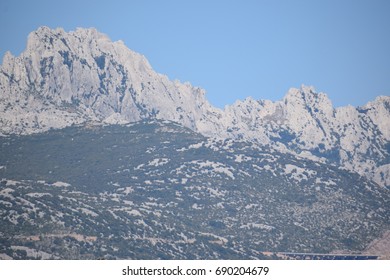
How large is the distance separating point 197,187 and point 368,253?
39.6 metres

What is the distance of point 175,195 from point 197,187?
199 inches

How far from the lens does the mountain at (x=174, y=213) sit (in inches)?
5620

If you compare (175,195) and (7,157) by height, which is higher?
(7,157)

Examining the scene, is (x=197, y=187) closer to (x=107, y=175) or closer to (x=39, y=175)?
(x=107, y=175)

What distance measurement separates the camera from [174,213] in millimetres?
176250

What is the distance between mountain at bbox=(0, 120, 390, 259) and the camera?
142750 millimetres

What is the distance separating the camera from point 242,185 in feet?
627

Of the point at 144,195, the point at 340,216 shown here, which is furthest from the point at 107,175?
the point at 340,216

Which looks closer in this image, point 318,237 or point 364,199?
point 318,237
